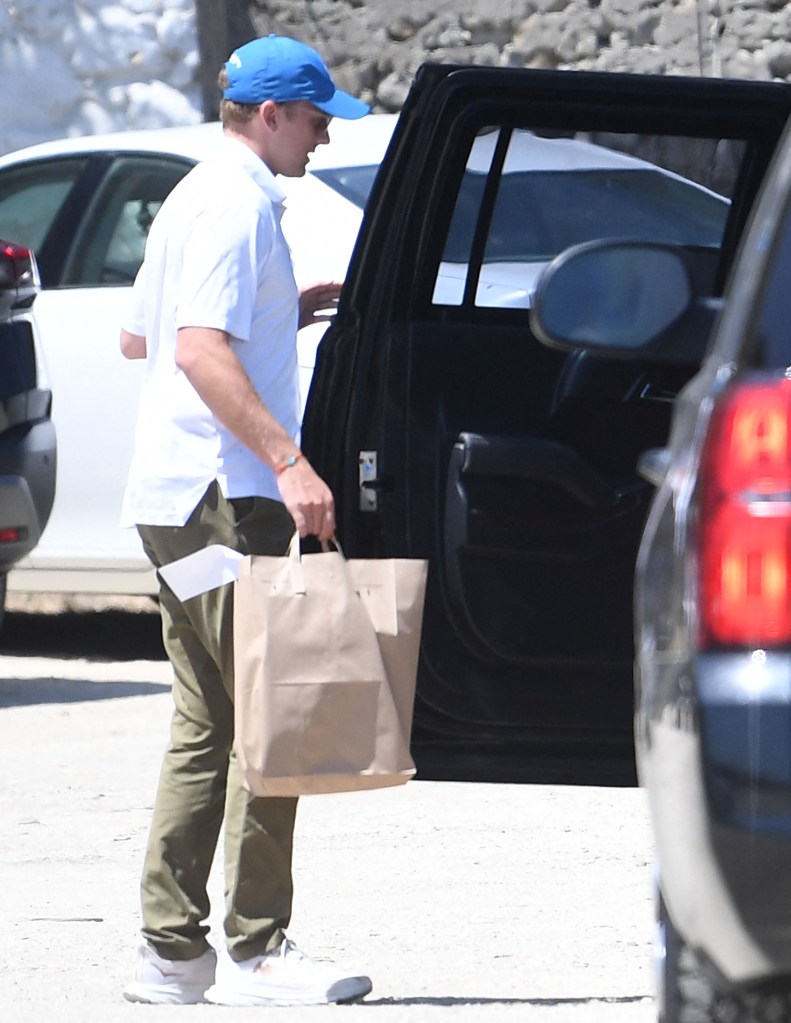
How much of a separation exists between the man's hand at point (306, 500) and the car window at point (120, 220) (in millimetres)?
3720

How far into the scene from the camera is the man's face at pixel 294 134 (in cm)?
389

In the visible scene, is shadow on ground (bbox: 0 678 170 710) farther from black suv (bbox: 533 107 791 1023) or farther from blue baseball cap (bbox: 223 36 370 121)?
black suv (bbox: 533 107 791 1023)

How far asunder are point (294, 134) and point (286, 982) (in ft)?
4.71

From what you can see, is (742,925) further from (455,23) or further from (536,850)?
(455,23)

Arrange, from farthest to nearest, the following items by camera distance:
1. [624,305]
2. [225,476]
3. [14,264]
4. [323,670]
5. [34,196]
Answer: [34,196], [14,264], [225,476], [323,670], [624,305]

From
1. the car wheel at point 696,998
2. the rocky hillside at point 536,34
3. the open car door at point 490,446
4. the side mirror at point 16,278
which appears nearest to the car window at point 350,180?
the side mirror at point 16,278

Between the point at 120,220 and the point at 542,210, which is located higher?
the point at 542,210

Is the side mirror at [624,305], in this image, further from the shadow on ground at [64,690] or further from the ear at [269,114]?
the shadow on ground at [64,690]

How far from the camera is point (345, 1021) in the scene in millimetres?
3717

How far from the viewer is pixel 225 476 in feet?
12.4

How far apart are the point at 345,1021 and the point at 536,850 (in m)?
1.29

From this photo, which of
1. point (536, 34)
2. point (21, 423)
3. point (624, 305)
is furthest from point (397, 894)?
point (536, 34)

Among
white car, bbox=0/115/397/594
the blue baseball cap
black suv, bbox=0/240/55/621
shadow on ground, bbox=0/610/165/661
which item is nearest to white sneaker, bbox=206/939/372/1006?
the blue baseball cap

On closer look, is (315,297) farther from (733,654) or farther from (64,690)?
(64,690)
